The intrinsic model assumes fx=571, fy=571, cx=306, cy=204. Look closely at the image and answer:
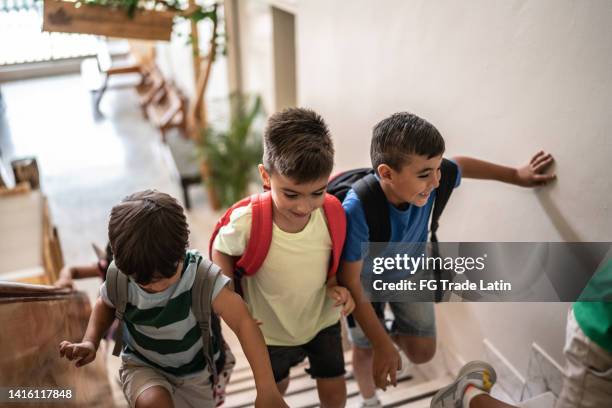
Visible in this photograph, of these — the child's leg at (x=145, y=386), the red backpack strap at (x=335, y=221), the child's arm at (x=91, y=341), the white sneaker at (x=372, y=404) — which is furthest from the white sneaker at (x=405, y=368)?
the child's arm at (x=91, y=341)

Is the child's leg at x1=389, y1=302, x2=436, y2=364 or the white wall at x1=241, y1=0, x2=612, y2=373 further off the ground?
the white wall at x1=241, y1=0, x2=612, y2=373

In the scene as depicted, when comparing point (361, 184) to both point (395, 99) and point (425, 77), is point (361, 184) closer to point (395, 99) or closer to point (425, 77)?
point (425, 77)

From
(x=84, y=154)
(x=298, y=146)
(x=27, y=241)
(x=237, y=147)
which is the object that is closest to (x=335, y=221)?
(x=298, y=146)

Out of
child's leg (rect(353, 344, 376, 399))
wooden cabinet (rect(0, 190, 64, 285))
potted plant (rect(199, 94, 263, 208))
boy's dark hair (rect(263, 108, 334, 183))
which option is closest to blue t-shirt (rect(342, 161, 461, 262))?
boy's dark hair (rect(263, 108, 334, 183))

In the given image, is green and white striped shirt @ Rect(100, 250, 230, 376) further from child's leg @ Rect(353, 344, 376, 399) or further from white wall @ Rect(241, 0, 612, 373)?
white wall @ Rect(241, 0, 612, 373)

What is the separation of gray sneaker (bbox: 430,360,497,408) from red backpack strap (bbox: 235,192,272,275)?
74 cm

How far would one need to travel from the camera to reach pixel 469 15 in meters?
2.41

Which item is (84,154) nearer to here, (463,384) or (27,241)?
(27,241)

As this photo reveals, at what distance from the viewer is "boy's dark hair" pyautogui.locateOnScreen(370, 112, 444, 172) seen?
1.88 m

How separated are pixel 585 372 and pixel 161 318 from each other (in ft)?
3.95

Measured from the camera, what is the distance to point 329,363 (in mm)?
2150

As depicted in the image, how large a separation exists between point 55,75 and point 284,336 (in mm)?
10830

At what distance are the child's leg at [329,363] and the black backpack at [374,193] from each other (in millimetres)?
413

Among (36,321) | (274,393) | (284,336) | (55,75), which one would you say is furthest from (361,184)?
(55,75)
